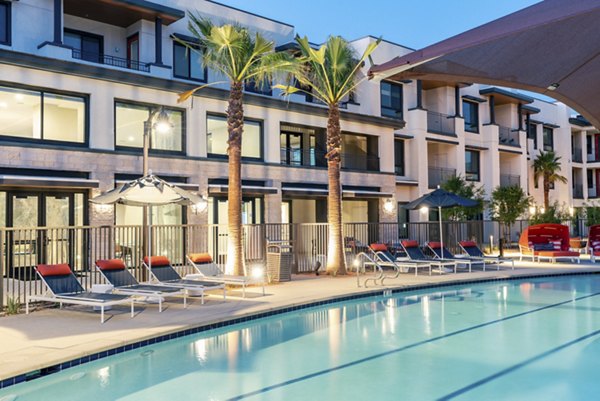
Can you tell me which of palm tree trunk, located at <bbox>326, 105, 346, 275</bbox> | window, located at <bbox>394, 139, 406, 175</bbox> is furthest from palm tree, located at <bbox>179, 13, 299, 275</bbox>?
window, located at <bbox>394, 139, 406, 175</bbox>

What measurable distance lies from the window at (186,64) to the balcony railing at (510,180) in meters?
21.5

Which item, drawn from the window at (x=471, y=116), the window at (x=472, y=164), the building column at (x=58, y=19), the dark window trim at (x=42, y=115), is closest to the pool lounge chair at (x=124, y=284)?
the dark window trim at (x=42, y=115)

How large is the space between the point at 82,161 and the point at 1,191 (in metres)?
2.33

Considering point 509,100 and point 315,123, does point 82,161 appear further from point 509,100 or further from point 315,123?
point 509,100

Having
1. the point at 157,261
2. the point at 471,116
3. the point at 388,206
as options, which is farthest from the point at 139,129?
the point at 471,116

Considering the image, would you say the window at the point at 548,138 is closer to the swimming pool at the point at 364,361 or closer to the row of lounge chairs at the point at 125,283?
the swimming pool at the point at 364,361

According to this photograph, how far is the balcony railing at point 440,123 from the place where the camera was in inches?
1212

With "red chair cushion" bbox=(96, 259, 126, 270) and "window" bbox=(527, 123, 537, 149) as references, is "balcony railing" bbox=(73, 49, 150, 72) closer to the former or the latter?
"red chair cushion" bbox=(96, 259, 126, 270)

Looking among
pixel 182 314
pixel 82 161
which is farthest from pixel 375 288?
pixel 82 161

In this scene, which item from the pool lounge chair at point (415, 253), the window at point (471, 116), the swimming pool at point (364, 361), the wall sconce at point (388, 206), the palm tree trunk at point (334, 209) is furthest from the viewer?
the window at point (471, 116)

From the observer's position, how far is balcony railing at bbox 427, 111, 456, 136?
3078 cm

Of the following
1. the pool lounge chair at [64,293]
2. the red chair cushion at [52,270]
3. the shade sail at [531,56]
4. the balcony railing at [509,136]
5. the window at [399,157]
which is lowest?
the pool lounge chair at [64,293]

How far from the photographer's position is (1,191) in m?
15.4

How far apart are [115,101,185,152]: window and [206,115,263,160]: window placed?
1212 millimetres
